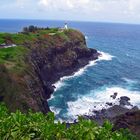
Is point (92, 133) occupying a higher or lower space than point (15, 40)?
higher

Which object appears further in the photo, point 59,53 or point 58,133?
point 59,53

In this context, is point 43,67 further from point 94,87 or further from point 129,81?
point 129,81

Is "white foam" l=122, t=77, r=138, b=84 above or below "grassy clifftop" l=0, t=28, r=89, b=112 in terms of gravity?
below

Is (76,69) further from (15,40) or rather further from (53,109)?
(53,109)

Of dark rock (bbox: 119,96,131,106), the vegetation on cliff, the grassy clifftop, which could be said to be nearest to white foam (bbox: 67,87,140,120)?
dark rock (bbox: 119,96,131,106)

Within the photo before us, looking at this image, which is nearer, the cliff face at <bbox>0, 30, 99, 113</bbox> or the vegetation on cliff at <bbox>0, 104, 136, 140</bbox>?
the vegetation on cliff at <bbox>0, 104, 136, 140</bbox>

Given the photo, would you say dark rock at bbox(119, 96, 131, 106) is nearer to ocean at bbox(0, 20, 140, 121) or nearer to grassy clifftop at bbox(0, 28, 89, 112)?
ocean at bbox(0, 20, 140, 121)

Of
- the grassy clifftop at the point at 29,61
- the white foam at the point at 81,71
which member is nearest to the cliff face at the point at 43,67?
the grassy clifftop at the point at 29,61

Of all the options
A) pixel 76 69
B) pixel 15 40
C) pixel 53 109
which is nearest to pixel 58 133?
pixel 53 109
